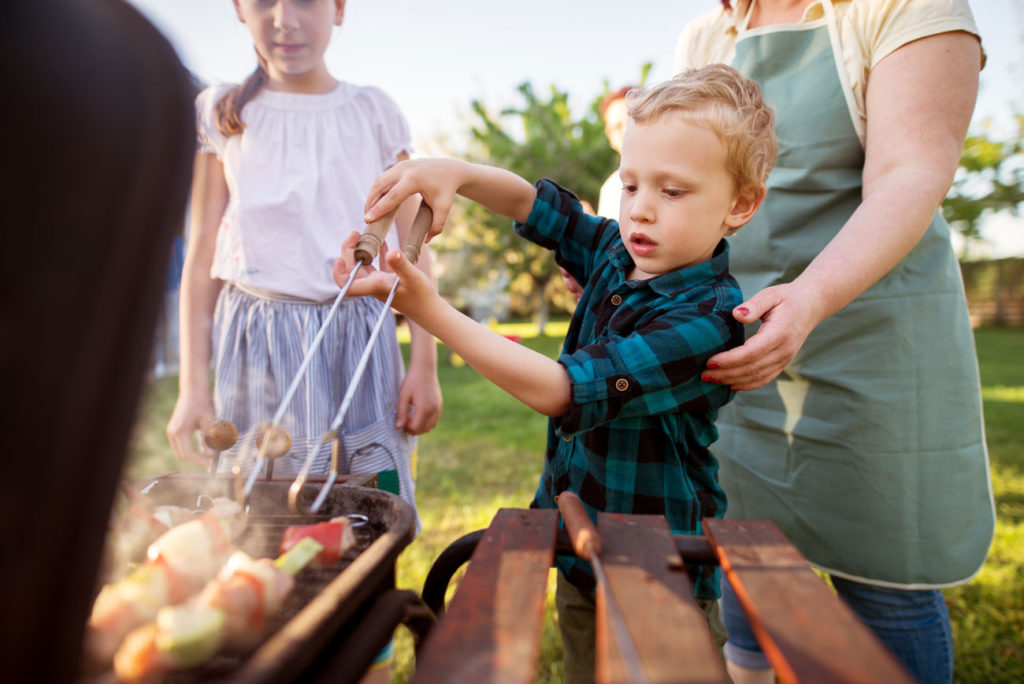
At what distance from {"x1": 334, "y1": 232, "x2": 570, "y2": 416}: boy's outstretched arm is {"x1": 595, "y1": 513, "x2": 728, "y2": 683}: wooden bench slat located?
0.26 meters

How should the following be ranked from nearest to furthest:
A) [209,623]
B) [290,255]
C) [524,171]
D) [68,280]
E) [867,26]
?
[68,280], [209,623], [867,26], [290,255], [524,171]

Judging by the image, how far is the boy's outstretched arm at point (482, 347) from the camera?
43.9 inches

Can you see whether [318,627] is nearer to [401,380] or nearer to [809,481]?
[401,380]

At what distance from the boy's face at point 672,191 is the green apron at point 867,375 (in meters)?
0.48

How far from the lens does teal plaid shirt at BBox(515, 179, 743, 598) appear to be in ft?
3.88

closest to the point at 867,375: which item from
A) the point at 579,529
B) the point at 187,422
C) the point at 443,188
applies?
the point at 579,529

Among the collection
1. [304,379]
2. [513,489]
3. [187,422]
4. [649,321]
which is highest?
[649,321]

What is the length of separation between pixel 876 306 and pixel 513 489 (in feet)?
9.54

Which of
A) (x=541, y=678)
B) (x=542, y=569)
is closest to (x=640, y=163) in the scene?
(x=542, y=569)

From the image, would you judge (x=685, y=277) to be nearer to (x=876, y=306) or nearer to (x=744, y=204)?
(x=744, y=204)

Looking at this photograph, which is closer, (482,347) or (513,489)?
(482,347)

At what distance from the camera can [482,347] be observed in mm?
1140

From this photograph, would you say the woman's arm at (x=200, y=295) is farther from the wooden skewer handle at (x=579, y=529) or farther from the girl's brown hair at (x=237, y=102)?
the wooden skewer handle at (x=579, y=529)

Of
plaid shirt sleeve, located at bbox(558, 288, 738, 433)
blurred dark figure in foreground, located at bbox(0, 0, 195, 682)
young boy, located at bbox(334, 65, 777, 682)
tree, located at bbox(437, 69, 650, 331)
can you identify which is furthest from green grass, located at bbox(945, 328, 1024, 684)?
tree, located at bbox(437, 69, 650, 331)
